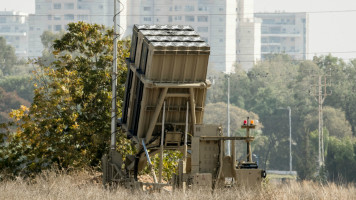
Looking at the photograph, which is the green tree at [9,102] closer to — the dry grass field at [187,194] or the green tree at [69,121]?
the green tree at [69,121]

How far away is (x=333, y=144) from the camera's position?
87062mm

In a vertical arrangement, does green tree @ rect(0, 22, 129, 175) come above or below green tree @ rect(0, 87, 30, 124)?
above

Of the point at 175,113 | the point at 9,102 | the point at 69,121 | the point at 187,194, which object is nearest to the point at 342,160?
the point at 9,102

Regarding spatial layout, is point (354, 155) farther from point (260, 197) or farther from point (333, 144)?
point (260, 197)

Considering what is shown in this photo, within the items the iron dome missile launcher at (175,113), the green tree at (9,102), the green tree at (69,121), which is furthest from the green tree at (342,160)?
the iron dome missile launcher at (175,113)

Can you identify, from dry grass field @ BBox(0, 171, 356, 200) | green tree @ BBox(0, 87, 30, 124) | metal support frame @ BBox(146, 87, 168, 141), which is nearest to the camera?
dry grass field @ BBox(0, 171, 356, 200)

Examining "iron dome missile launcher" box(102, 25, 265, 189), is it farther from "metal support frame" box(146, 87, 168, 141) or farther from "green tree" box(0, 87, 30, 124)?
"green tree" box(0, 87, 30, 124)

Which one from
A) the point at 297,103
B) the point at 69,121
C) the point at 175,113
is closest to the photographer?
the point at 175,113

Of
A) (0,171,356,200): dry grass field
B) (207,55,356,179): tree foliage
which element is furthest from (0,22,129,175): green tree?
(207,55,356,179): tree foliage

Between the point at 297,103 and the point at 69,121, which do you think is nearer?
the point at 69,121

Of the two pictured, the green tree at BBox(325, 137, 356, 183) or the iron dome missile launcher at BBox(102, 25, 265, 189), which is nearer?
the iron dome missile launcher at BBox(102, 25, 265, 189)

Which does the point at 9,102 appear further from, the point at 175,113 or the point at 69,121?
the point at 175,113

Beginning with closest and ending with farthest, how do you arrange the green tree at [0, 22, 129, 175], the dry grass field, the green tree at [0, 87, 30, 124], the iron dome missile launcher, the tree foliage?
the dry grass field, the iron dome missile launcher, the green tree at [0, 22, 129, 175], the tree foliage, the green tree at [0, 87, 30, 124]

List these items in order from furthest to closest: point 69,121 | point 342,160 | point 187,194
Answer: point 342,160 → point 69,121 → point 187,194
